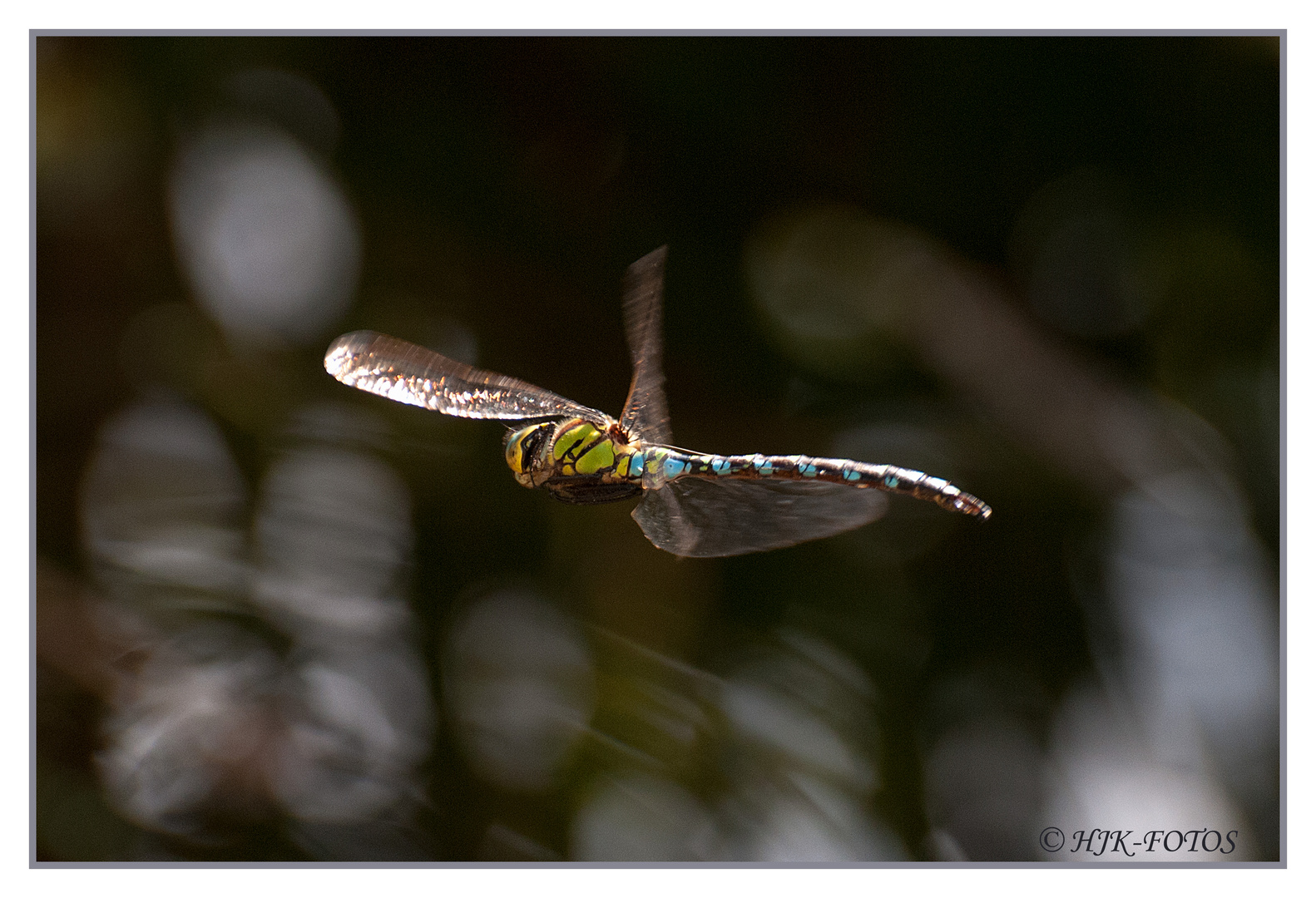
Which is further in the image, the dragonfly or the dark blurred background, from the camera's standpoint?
the dark blurred background

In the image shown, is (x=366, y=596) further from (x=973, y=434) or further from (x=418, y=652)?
(x=973, y=434)

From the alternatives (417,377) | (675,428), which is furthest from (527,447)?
(675,428)

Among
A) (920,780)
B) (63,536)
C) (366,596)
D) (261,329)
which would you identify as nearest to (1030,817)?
(920,780)

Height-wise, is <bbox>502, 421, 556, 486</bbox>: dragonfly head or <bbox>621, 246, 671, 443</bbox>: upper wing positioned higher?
<bbox>621, 246, 671, 443</bbox>: upper wing

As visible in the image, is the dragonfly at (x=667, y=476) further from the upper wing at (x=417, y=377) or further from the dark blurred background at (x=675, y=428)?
the dark blurred background at (x=675, y=428)

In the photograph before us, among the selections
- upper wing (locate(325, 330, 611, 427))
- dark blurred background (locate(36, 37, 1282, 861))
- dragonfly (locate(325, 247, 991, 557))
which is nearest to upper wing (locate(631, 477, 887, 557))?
dragonfly (locate(325, 247, 991, 557))

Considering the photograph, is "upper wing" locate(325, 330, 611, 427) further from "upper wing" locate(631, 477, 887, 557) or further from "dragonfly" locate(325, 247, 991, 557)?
"upper wing" locate(631, 477, 887, 557)
